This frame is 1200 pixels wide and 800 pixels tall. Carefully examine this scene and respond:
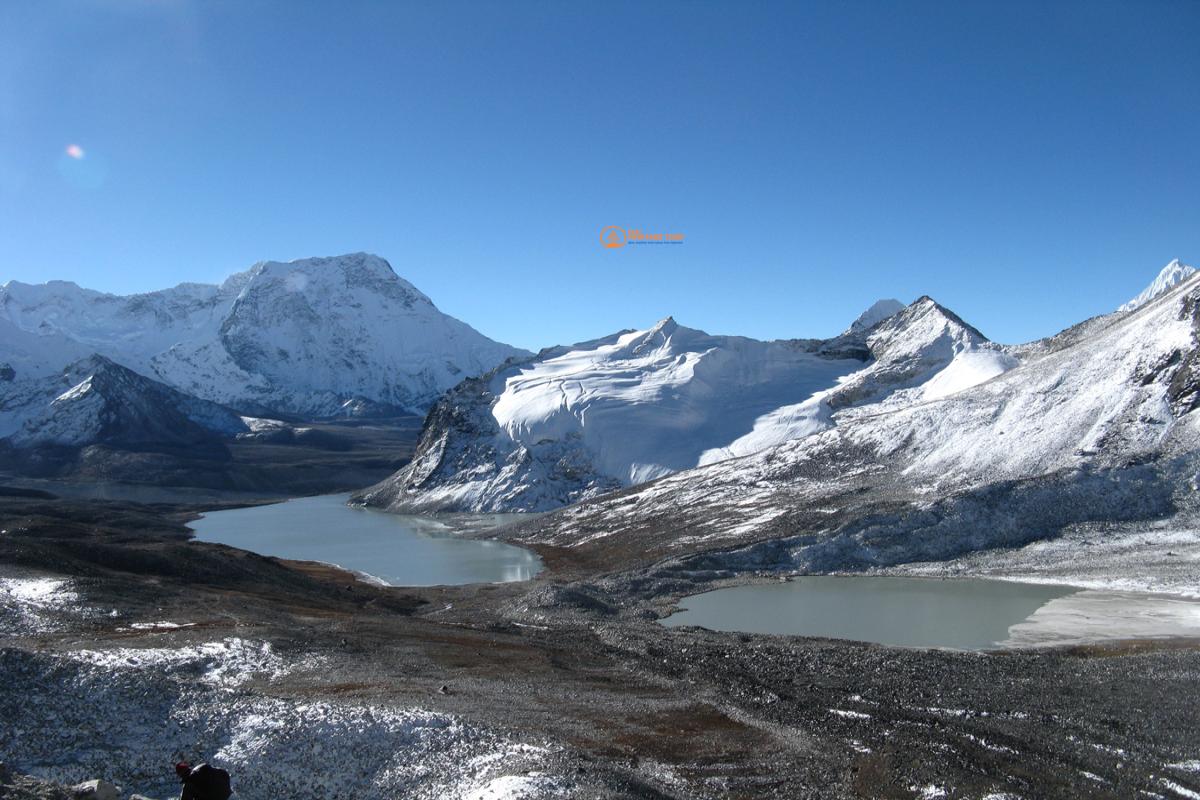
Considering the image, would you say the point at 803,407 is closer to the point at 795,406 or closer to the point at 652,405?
the point at 795,406

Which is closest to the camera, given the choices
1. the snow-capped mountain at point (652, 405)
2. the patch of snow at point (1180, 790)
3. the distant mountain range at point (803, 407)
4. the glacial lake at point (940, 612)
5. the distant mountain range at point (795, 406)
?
the patch of snow at point (1180, 790)

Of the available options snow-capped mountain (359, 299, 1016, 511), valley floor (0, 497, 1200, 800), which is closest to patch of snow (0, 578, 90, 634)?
valley floor (0, 497, 1200, 800)

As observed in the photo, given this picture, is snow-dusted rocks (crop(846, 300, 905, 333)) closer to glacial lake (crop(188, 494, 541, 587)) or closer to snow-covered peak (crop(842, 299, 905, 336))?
snow-covered peak (crop(842, 299, 905, 336))

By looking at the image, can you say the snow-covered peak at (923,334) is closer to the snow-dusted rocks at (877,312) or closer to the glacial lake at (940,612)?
the snow-dusted rocks at (877,312)

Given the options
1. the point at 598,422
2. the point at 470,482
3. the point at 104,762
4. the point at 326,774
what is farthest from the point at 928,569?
the point at 470,482

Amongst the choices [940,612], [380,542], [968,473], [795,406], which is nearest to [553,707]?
[940,612]

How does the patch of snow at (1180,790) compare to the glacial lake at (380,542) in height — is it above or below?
above

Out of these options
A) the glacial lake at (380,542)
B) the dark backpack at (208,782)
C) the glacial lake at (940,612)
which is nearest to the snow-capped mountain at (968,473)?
the glacial lake at (940,612)
